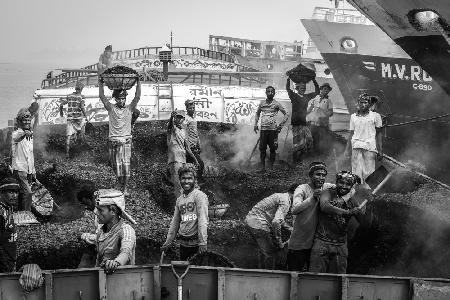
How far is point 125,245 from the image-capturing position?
5863 millimetres

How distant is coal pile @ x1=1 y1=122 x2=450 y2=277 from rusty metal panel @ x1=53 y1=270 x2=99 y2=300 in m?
3.01

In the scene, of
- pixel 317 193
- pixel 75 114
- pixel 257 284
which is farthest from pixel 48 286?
pixel 75 114

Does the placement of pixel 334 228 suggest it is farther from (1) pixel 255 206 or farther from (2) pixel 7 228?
(2) pixel 7 228

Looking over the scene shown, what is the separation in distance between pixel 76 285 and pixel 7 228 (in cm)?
103

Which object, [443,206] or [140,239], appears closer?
[140,239]

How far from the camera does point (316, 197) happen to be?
6766 mm

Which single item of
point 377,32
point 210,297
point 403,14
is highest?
point 377,32

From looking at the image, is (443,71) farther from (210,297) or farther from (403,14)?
(210,297)

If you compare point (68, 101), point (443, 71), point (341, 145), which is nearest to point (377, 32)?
point (341, 145)

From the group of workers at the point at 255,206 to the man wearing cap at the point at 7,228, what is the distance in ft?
0.03

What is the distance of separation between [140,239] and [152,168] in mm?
3687

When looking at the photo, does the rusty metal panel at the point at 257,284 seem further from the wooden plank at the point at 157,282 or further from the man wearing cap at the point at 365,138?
the man wearing cap at the point at 365,138

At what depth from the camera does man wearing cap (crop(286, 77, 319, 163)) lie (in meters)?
12.2

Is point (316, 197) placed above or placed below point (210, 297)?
above
